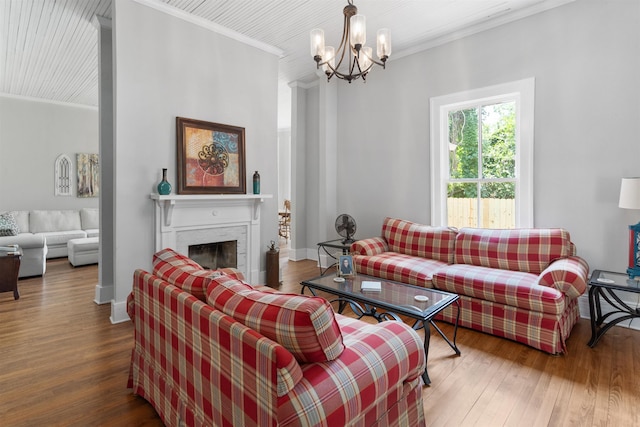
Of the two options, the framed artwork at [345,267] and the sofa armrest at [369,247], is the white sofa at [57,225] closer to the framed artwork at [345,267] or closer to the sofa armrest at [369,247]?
the sofa armrest at [369,247]

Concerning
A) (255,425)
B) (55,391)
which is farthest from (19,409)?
(255,425)

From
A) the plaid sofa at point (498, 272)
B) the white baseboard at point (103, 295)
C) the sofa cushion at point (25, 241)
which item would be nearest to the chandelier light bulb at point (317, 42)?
the plaid sofa at point (498, 272)

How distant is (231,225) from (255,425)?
299 centimetres

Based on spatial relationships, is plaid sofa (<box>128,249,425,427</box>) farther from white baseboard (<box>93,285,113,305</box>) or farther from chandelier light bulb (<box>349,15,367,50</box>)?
white baseboard (<box>93,285,113,305</box>)

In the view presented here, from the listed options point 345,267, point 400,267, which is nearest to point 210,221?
point 345,267

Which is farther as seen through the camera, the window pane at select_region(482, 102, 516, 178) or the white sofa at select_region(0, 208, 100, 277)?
the white sofa at select_region(0, 208, 100, 277)

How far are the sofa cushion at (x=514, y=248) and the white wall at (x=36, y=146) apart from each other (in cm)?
717

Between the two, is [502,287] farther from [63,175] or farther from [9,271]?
[63,175]

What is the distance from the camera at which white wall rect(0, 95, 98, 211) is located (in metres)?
5.90

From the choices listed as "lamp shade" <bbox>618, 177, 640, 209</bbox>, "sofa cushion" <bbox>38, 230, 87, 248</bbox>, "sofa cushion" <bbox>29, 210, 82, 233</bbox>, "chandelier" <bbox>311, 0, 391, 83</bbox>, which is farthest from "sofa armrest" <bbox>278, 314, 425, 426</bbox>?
"sofa cushion" <bbox>29, 210, 82, 233</bbox>

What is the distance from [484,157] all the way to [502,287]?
172cm

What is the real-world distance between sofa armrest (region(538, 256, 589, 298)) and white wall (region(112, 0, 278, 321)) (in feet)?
11.4

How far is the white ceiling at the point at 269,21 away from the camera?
326cm

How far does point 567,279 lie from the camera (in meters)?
2.47
